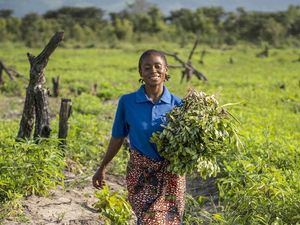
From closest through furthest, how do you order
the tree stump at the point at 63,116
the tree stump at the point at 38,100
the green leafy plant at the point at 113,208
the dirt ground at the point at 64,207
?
the dirt ground at the point at 64,207 < the green leafy plant at the point at 113,208 < the tree stump at the point at 38,100 < the tree stump at the point at 63,116

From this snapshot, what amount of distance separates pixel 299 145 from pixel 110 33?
3618cm

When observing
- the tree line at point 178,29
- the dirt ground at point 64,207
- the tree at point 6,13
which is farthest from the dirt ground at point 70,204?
the tree at point 6,13

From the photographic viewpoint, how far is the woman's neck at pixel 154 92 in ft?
13.8

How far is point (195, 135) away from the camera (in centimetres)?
400

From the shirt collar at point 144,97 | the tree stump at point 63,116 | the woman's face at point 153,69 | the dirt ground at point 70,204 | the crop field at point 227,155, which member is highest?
the woman's face at point 153,69

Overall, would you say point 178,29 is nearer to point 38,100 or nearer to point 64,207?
point 38,100

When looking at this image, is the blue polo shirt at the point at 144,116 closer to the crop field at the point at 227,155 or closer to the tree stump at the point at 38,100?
the crop field at the point at 227,155

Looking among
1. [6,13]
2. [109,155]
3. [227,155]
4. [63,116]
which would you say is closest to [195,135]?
[109,155]

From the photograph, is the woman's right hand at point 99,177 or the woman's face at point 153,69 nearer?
the woman's face at point 153,69

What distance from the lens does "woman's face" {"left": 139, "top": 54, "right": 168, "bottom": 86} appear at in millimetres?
4066

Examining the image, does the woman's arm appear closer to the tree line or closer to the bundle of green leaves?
the bundle of green leaves

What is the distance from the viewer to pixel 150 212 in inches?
161

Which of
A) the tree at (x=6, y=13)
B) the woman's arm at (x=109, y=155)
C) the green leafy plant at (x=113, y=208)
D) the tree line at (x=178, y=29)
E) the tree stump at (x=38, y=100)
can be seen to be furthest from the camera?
the tree at (x=6, y=13)

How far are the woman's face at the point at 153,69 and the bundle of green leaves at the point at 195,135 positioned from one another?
0.88 feet
